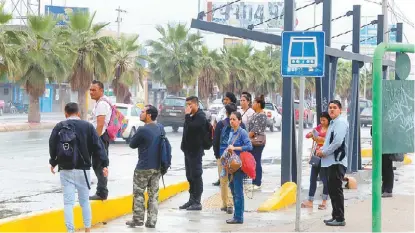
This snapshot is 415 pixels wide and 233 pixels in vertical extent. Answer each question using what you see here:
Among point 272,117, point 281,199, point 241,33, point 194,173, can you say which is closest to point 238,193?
point 194,173

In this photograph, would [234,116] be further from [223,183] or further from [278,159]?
[278,159]

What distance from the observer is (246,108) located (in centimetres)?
1525

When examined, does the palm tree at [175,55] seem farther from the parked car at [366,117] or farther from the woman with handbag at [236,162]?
the woman with handbag at [236,162]

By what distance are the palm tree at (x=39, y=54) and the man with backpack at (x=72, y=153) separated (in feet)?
99.9

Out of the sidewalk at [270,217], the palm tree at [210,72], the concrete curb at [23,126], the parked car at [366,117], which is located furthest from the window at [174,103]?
the sidewalk at [270,217]

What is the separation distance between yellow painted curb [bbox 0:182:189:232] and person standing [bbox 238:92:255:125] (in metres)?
3.15

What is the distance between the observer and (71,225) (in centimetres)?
979

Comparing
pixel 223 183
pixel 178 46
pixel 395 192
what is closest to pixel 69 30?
pixel 178 46

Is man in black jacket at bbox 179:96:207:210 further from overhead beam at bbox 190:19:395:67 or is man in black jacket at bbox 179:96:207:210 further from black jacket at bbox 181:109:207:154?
overhead beam at bbox 190:19:395:67

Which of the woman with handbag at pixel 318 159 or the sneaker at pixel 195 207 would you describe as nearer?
the sneaker at pixel 195 207

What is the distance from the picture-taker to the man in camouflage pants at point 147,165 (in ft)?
35.7

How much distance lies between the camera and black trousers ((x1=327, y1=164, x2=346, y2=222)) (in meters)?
11.5

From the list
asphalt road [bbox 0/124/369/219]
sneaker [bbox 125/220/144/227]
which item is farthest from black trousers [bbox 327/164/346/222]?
asphalt road [bbox 0/124/369/219]

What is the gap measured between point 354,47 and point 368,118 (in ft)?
126
